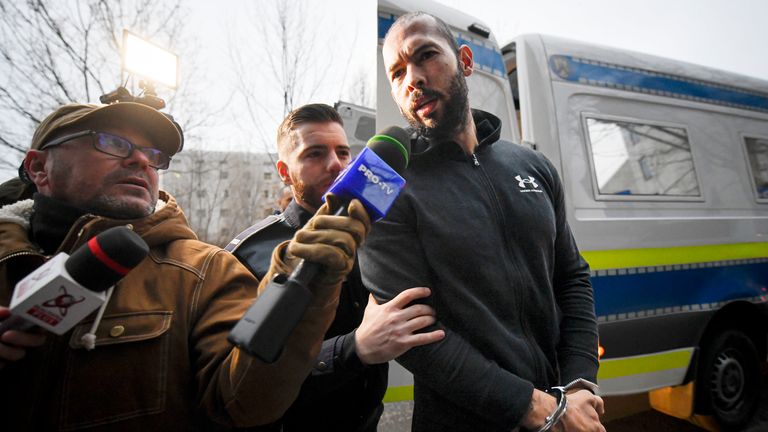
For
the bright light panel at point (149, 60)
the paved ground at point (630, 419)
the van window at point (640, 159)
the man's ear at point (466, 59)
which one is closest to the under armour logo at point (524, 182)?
the man's ear at point (466, 59)

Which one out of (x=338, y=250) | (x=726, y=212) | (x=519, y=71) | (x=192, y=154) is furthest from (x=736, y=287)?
(x=192, y=154)

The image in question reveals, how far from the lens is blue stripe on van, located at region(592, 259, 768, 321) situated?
2.62 metres

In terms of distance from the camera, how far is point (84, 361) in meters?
1.07

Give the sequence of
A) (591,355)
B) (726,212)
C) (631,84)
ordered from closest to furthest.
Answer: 1. (591,355)
2. (631,84)
3. (726,212)

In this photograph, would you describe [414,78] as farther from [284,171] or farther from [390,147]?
[284,171]

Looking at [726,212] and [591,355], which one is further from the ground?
[726,212]

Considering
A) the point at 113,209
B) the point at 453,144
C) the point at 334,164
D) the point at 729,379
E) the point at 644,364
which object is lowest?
the point at 729,379

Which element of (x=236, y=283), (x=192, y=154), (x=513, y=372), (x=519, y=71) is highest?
(x=192, y=154)

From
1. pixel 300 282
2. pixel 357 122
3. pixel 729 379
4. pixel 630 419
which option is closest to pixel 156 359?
pixel 300 282

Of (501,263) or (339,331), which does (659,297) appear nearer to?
Answer: (501,263)

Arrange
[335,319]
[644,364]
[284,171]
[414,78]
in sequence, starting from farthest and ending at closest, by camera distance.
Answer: [644,364] < [284,171] < [335,319] < [414,78]

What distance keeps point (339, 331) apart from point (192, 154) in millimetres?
10453

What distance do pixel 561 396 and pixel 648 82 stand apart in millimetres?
2892

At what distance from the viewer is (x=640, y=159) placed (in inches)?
117
